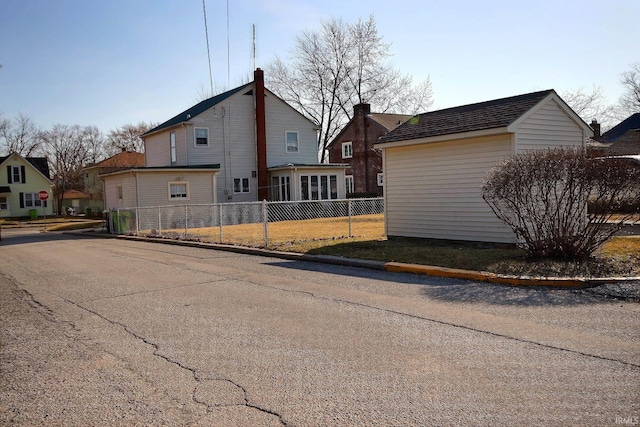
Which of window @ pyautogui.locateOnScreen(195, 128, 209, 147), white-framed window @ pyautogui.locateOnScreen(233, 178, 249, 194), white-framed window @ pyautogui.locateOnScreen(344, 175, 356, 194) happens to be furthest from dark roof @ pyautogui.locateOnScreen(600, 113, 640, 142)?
window @ pyautogui.locateOnScreen(195, 128, 209, 147)

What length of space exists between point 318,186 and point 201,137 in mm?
7956

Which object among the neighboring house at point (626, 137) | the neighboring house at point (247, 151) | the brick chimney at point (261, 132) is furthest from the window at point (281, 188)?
the neighboring house at point (626, 137)

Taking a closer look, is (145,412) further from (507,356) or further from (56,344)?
(507,356)

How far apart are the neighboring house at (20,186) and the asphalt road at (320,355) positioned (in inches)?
2113

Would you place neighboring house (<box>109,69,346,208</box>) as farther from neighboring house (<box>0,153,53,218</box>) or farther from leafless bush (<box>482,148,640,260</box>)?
neighboring house (<box>0,153,53,218</box>)

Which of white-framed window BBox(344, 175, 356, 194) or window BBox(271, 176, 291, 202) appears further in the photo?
white-framed window BBox(344, 175, 356, 194)

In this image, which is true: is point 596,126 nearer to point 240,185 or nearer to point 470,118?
point 240,185

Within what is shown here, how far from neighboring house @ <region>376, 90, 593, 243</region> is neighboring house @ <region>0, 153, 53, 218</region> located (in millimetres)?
50540

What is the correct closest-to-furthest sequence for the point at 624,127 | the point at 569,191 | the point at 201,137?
the point at 569,191 < the point at 201,137 < the point at 624,127

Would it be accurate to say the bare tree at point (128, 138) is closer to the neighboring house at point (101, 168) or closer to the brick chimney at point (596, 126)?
the neighboring house at point (101, 168)

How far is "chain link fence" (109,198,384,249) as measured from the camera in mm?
18750

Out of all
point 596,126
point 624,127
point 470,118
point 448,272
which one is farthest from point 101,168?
point 448,272

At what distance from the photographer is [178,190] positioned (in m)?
31.4

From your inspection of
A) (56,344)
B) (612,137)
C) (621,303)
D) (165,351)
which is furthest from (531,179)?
(612,137)
